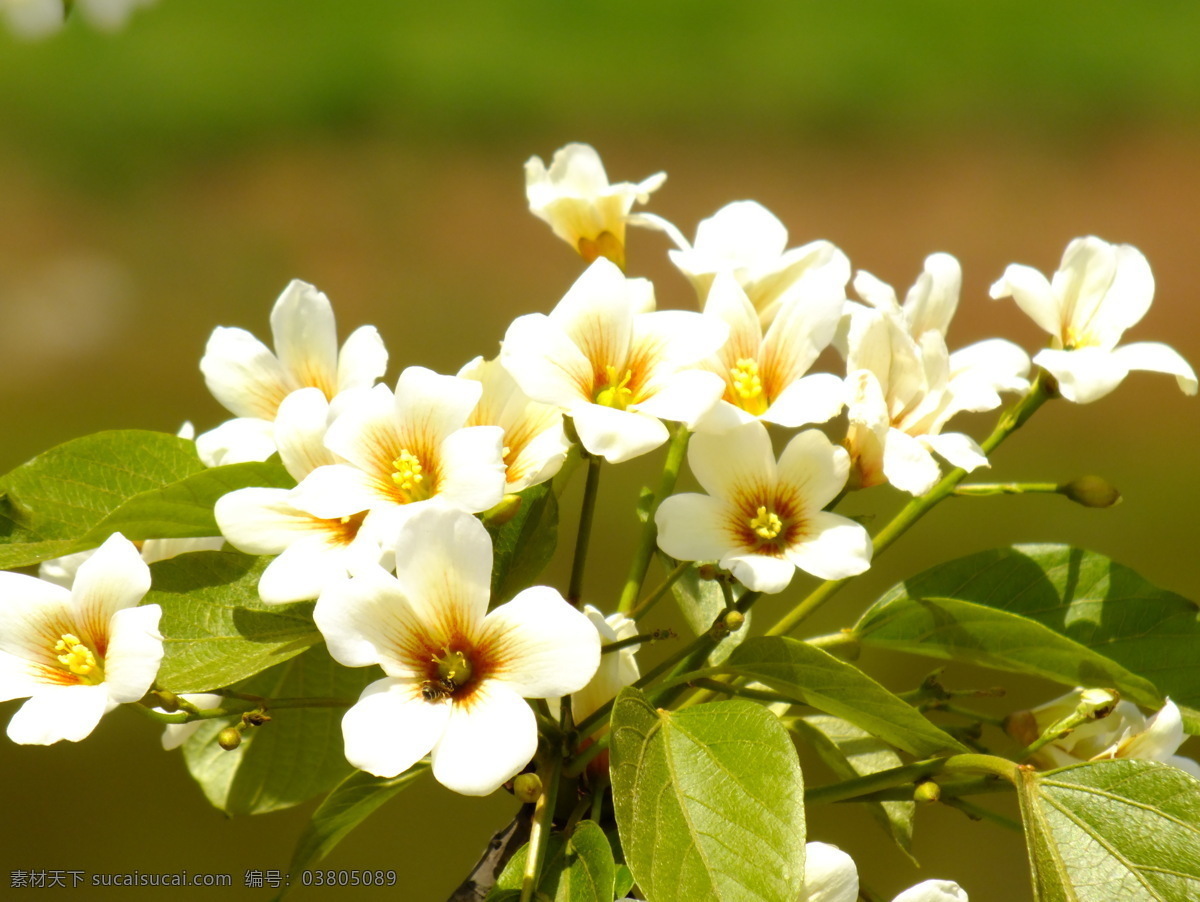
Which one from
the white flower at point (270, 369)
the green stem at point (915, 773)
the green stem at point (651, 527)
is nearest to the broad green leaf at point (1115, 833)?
the green stem at point (915, 773)

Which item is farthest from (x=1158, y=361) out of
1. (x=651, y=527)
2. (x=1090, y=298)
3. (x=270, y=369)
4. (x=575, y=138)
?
(x=575, y=138)

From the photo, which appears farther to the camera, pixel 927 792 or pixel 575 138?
pixel 575 138

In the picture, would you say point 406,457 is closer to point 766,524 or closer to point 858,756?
point 766,524

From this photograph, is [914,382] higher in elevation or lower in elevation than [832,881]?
higher

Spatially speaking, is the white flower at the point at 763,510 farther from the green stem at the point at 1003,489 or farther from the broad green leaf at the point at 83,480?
the broad green leaf at the point at 83,480

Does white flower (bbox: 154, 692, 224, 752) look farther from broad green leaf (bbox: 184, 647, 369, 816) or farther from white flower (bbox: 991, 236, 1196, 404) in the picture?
white flower (bbox: 991, 236, 1196, 404)

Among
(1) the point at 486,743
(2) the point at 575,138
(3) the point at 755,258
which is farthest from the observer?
(2) the point at 575,138
